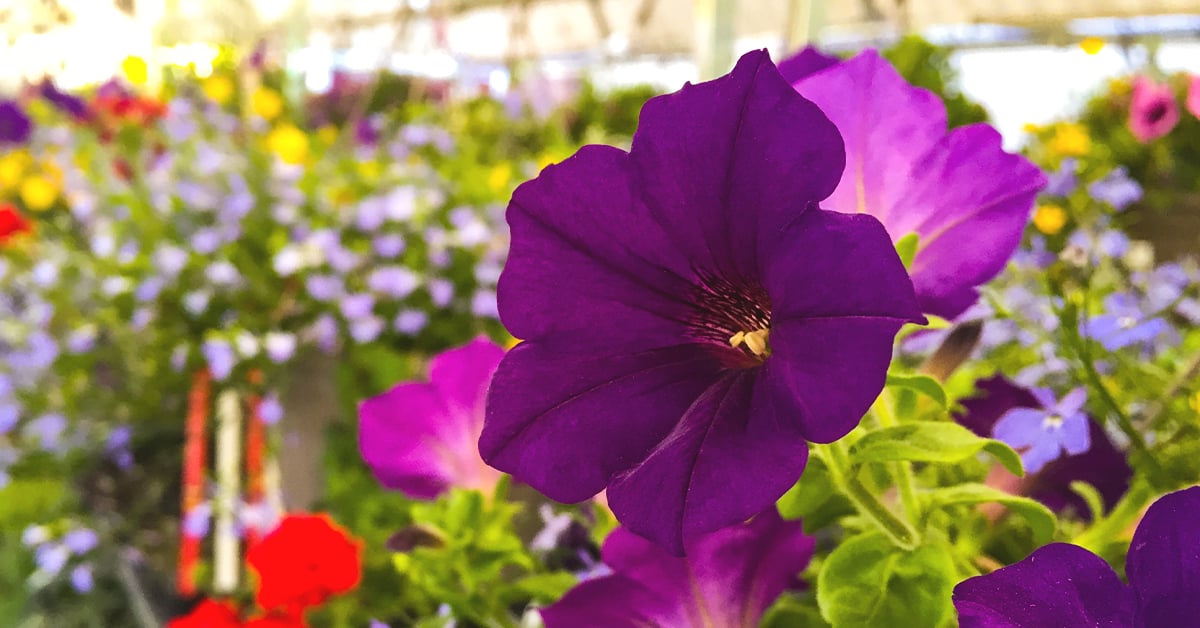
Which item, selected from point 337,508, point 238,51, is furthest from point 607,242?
point 238,51

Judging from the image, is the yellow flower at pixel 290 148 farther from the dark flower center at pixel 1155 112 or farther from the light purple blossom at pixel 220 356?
the dark flower center at pixel 1155 112

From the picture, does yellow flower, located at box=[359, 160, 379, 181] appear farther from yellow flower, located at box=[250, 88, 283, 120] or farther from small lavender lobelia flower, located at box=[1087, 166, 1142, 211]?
small lavender lobelia flower, located at box=[1087, 166, 1142, 211]

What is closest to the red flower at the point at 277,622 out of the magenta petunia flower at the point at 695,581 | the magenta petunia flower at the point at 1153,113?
the magenta petunia flower at the point at 695,581

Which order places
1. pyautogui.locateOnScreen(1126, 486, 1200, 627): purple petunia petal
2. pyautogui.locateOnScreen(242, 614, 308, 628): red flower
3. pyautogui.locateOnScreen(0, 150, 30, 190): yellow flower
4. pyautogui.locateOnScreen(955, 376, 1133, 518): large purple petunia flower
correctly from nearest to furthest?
pyautogui.locateOnScreen(1126, 486, 1200, 627): purple petunia petal < pyautogui.locateOnScreen(955, 376, 1133, 518): large purple petunia flower < pyautogui.locateOnScreen(242, 614, 308, 628): red flower < pyautogui.locateOnScreen(0, 150, 30, 190): yellow flower

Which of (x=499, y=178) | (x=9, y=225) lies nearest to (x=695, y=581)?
(x=499, y=178)

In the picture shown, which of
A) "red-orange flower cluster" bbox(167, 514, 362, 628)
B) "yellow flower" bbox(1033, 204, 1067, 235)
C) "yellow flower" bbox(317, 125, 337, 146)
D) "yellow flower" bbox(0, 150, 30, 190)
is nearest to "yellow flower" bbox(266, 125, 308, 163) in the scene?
"yellow flower" bbox(317, 125, 337, 146)

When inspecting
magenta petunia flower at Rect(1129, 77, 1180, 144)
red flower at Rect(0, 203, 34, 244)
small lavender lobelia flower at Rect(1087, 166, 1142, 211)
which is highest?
red flower at Rect(0, 203, 34, 244)
